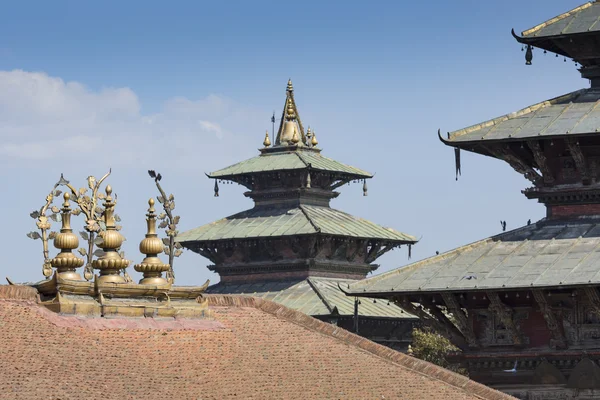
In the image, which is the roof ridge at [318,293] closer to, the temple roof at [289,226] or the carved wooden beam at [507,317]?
the temple roof at [289,226]

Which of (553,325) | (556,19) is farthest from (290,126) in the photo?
(553,325)

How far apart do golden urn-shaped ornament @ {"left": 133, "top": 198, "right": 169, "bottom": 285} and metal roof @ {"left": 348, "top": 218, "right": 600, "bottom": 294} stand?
42.3ft

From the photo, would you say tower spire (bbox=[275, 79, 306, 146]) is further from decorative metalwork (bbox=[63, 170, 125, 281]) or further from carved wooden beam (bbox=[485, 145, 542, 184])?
decorative metalwork (bbox=[63, 170, 125, 281])

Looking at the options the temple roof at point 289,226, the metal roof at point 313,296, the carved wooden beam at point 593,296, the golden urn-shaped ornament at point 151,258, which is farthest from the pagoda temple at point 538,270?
the temple roof at point 289,226

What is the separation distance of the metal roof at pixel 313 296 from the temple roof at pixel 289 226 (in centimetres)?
203

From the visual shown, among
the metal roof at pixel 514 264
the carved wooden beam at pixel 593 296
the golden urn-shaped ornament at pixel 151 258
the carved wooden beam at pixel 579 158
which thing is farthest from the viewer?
the carved wooden beam at pixel 579 158

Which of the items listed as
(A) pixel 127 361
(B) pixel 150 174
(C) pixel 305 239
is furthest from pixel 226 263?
(A) pixel 127 361

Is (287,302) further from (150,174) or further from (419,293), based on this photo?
(150,174)

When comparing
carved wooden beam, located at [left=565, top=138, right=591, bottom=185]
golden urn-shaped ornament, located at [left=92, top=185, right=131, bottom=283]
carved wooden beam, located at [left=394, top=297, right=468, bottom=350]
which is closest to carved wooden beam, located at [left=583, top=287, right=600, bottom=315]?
carved wooden beam, located at [left=565, top=138, right=591, bottom=185]

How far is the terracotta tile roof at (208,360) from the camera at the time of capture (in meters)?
34.2

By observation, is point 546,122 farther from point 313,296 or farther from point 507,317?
point 313,296

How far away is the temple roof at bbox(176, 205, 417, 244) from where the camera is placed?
272 feet

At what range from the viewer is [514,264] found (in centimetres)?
5097

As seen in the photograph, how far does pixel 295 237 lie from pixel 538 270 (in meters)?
32.9
